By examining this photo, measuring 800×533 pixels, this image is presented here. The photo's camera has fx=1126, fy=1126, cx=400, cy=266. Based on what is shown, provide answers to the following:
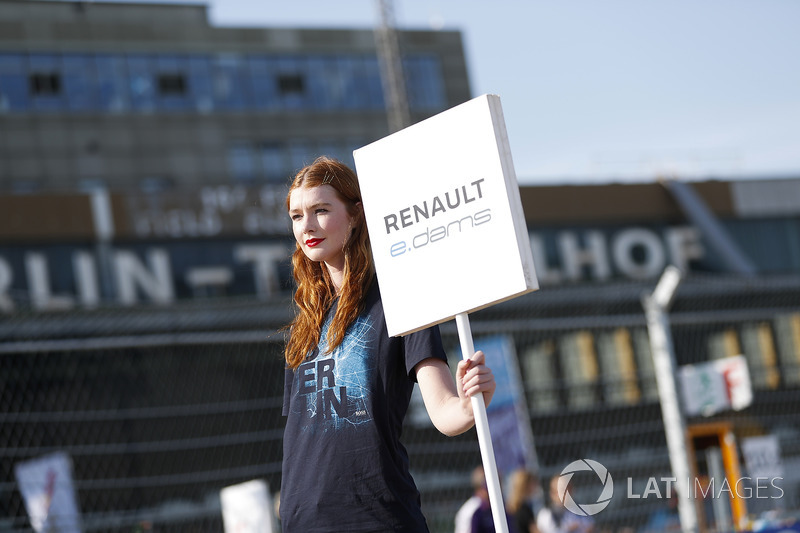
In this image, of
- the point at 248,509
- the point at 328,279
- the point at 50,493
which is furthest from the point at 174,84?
the point at 328,279

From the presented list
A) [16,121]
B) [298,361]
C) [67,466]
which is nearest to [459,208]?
[298,361]

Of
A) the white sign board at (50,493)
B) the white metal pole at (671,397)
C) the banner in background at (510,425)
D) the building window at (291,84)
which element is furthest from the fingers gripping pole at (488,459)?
the building window at (291,84)

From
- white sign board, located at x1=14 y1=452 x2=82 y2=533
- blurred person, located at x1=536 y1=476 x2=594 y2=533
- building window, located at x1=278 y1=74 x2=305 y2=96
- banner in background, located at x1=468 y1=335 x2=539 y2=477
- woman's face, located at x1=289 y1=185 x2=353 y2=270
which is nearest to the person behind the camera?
woman's face, located at x1=289 y1=185 x2=353 y2=270

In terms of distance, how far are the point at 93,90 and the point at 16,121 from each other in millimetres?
2776

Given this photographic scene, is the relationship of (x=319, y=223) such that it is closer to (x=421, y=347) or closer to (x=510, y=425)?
(x=421, y=347)

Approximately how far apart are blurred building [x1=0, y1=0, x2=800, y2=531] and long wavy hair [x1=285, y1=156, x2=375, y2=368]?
0.95ft

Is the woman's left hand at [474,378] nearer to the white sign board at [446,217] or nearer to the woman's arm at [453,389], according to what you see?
the woman's arm at [453,389]

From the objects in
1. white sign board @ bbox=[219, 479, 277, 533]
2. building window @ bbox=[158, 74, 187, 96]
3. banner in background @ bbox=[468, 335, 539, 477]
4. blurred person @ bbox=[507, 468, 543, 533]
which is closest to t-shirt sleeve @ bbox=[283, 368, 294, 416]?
white sign board @ bbox=[219, 479, 277, 533]

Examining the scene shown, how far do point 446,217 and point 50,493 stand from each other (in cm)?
495

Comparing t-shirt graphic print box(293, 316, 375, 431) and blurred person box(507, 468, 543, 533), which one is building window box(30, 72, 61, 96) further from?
t-shirt graphic print box(293, 316, 375, 431)

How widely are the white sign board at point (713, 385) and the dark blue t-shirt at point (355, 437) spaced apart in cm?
515

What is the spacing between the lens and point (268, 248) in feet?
95.3

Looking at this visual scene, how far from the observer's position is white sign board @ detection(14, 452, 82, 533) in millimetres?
6621

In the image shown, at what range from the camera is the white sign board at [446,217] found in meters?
2.94
